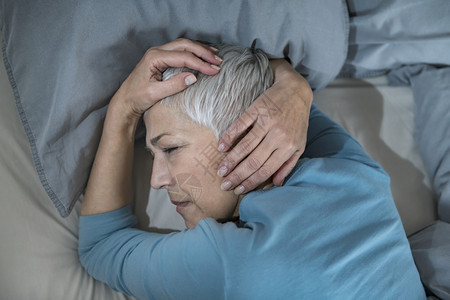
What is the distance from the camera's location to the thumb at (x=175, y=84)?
34.9 inches

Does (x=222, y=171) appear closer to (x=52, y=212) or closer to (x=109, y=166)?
(x=109, y=166)

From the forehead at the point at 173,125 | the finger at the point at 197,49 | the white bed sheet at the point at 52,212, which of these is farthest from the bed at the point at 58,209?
the forehead at the point at 173,125

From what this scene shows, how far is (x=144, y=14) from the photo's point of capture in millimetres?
1007

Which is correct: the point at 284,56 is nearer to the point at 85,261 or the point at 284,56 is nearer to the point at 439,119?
the point at 439,119

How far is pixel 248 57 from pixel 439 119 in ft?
2.60

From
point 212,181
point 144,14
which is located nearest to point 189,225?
point 212,181

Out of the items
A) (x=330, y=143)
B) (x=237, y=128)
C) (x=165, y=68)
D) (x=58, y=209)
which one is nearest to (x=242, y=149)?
(x=237, y=128)

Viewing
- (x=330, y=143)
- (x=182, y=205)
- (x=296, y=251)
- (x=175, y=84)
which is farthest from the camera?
(x=330, y=143)

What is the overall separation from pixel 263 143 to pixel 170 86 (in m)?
0.25

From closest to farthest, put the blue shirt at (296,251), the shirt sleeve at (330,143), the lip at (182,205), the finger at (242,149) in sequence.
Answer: the blue shirt at (296,251) < the finger at (242,149) < the lip at (182,205) < the shirt sleeve at (330,143)

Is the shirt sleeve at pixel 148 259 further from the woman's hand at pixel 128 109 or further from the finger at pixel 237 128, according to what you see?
the finger at pixel 237 128

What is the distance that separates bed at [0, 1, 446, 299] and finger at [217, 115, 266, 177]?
1.08 feet

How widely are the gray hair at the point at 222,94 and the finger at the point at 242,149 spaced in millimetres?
54

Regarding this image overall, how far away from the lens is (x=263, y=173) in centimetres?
91
